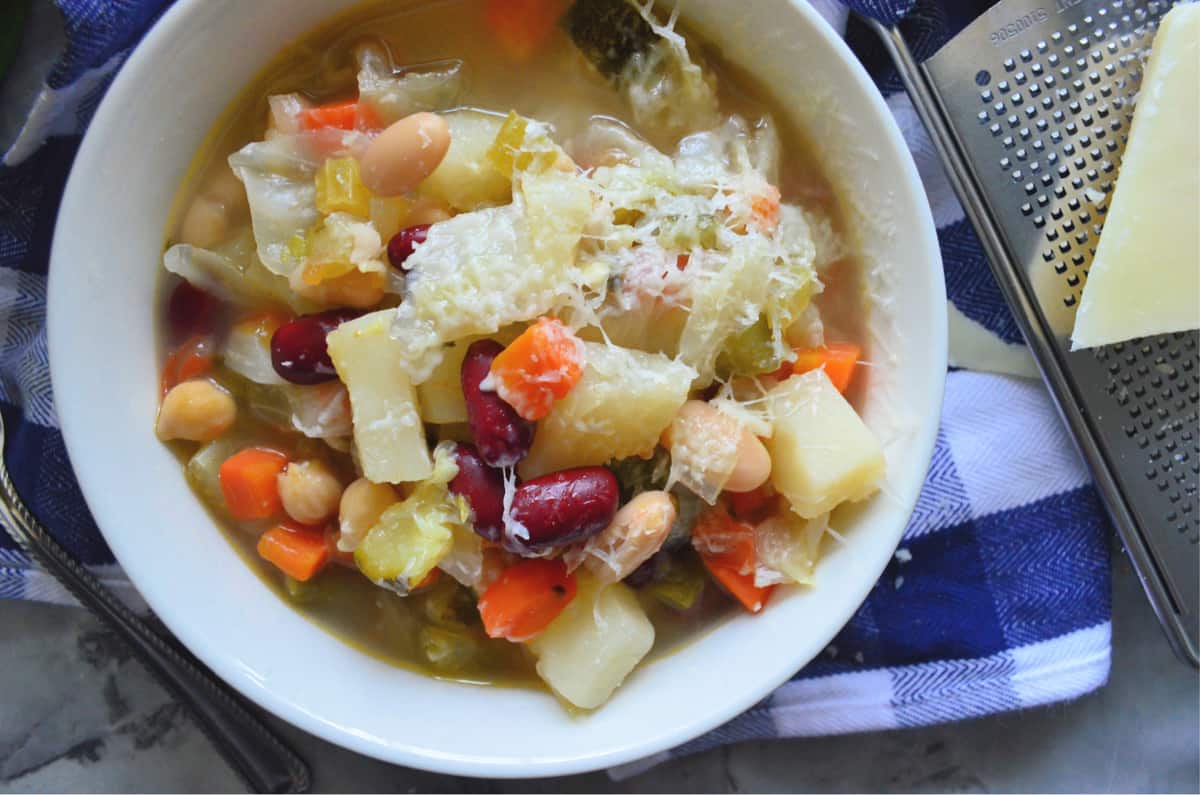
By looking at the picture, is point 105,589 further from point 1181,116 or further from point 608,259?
point 1181,116

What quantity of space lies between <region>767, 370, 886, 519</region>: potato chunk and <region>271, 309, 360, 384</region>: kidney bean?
865 millimetres

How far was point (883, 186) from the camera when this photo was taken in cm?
206

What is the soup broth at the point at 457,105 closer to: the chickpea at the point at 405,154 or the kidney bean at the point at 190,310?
the kidney bean at the point at 190,310

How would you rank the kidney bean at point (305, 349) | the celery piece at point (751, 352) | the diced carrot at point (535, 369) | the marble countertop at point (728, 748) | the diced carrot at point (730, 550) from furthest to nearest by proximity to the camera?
the marble countertop at point (728, 748), the diced carrot at point (730, 550), the celery piece at point (751, 352), the kidney bean at point (305, 349), the diced carrot at point (535, 369)

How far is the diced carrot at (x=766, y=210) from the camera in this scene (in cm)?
206

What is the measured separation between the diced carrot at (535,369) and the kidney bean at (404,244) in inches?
10.9

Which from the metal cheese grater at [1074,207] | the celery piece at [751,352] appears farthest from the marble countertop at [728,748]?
the celery piece at [751,352]

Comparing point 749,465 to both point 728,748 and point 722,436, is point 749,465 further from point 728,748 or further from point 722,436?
point 728,748

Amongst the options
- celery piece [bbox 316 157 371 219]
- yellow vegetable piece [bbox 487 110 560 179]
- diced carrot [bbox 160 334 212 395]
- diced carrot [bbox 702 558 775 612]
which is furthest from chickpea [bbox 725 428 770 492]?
diced carrot [bbox 160 334 212 395]

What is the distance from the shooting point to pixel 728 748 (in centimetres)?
261

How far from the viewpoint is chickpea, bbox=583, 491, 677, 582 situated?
1914mm

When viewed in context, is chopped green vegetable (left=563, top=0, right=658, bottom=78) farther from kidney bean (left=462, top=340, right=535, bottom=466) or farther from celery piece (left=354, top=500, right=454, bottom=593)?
celery piece (left=354, top=500, right=454, bottom=593)

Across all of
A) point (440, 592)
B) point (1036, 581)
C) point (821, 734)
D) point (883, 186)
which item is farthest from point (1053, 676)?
point (440, 592)

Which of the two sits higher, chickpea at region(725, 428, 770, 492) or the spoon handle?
chickpea at region(725, 428, 770, 492)
